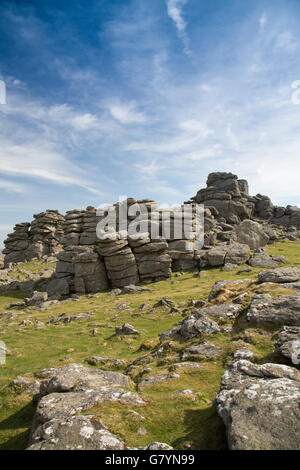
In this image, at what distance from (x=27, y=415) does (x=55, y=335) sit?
45.9ft

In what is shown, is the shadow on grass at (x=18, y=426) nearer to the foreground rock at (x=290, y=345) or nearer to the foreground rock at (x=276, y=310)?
the foreground rock at (x=290, y=345)

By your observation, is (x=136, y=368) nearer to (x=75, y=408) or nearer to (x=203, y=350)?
(x=203, y=350)

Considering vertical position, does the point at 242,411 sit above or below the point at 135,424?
above

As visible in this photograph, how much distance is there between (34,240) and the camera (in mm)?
90062

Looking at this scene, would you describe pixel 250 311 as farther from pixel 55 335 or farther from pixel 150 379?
pixel 55 335

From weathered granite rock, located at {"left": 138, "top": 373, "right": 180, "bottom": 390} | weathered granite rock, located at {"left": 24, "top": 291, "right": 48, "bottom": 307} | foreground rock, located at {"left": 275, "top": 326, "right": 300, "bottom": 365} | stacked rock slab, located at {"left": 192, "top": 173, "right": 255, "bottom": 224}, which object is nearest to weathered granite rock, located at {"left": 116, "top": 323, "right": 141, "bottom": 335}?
weathered granite rock, located at {"left": 138, "top": 373, "right": 180, "bottom": 390}

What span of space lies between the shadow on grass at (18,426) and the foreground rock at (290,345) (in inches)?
371

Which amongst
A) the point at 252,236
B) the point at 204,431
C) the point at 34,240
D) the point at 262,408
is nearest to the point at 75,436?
the point at 204,431

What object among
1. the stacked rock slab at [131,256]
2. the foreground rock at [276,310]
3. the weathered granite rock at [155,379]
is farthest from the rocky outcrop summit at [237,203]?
the weathered granite rock at [155,379]

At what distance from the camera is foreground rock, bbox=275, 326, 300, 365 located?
9383 mm

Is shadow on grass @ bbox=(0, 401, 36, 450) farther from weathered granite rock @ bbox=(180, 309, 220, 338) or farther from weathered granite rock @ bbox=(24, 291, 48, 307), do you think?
weathered granite rock @ bbox=(24, 291, 48, 307)

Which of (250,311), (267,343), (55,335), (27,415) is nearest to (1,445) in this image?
(27,415)

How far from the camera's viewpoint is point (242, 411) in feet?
21.8
